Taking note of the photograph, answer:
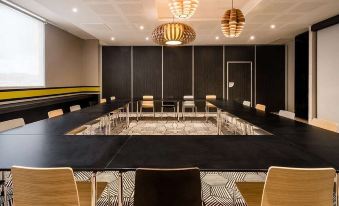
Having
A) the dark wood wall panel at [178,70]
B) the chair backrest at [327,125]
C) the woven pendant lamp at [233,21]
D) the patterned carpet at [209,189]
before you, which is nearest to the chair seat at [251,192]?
the patterned carpet at [209,189]

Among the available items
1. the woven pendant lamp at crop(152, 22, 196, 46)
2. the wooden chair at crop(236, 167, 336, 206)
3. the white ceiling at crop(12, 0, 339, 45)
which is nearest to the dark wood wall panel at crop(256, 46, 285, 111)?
the white ceiling at crop(12, 0, 339, 45)

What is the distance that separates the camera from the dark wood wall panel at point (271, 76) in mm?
11320

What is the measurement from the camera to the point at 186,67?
11320 mm

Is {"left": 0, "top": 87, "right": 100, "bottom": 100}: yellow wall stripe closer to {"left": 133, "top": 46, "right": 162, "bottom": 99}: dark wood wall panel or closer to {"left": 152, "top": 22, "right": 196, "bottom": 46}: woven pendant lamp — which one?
{"left": 133, "top": 46, "right": 162, "bottom": 99}: dark wood wall panel

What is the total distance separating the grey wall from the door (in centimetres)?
492

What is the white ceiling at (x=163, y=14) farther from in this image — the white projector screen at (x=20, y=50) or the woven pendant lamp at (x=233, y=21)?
the woven pendant lamp at (x=233, y=21)

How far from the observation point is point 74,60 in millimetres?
9781

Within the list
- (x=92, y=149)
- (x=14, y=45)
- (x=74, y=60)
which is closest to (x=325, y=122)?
(x=92, y=149)

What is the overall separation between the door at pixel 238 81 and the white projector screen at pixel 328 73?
11.3 feet

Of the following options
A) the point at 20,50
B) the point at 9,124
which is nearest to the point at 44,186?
the point at 9,124

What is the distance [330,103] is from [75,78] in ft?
24.9

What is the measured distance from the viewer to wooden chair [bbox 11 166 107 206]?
149 centimetres

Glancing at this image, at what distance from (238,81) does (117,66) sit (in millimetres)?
4615

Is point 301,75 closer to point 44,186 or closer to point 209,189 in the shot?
point 209,189
